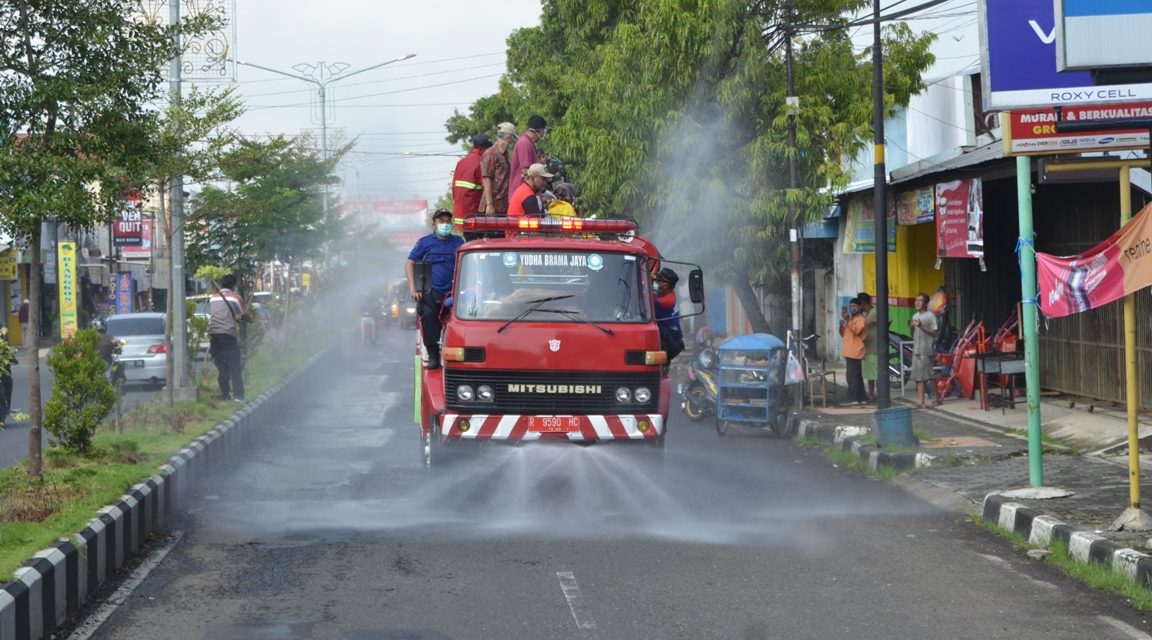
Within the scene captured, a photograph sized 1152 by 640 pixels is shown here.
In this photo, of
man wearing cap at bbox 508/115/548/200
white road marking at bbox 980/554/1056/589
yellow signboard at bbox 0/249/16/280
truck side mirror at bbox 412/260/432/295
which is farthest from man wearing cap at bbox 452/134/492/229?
yellow signboard at bbox 0/249/16/280

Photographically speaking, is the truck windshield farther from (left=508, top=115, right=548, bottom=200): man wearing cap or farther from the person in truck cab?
(left=508, top=115, right=548, bottom=200): man wearing cap

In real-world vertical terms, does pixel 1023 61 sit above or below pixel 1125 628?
above

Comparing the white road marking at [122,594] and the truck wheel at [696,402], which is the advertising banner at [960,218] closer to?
the truck wheel at [696,402]

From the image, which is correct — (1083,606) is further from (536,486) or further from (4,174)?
(4,174)

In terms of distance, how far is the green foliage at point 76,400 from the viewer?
484 inches

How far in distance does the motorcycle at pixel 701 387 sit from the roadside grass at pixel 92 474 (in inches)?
258

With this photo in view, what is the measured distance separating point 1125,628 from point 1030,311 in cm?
445

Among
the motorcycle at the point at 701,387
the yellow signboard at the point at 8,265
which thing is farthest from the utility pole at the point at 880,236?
the yellow signboard at the point at 8,265

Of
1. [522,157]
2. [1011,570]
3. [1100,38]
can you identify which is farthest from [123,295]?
[1100,38]

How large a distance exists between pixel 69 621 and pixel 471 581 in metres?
2.37

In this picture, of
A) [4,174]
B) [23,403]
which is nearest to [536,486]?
[4,174]

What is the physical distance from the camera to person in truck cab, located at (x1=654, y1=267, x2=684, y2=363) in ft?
42.5

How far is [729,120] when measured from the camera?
71.3ft

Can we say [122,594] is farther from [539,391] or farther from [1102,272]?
[1102,272]
